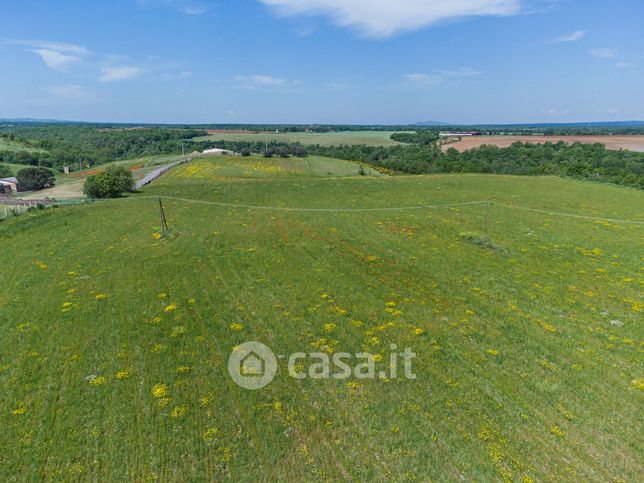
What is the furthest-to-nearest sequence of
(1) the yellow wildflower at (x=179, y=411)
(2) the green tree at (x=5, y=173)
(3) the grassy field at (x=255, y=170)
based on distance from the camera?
1. (2) the green tree at (x=5, y=173)
2. (3) the grassy field at (x=255, y=170)
3. (1) the yellow wildflower at (x=179, y=411)

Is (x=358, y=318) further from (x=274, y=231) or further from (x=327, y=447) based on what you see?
(x=274, y=231)

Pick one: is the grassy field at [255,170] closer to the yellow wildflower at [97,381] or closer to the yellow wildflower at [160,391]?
the yellow wildflower at [97,381]

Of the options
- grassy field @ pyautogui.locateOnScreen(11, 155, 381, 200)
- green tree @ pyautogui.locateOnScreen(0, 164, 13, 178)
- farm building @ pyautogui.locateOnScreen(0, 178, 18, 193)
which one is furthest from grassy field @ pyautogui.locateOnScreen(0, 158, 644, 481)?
green tree @ pyautogui.locateOnScreen(0, 164, 13, 178)

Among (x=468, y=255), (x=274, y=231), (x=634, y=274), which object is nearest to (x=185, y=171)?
(x=274, y=231)

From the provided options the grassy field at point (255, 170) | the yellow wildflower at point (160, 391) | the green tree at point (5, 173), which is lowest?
the green tree at point (5, 173)

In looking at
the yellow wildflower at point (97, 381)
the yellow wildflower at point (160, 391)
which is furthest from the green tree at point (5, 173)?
the yellow wildflower at point (160, 391)
